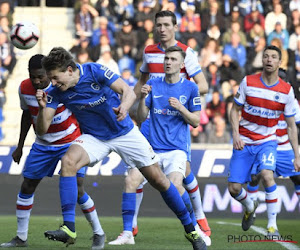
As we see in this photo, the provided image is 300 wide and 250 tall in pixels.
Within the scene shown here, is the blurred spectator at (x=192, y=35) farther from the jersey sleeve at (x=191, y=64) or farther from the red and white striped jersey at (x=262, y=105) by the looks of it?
the jersey sleeve at (x=191, y=64)

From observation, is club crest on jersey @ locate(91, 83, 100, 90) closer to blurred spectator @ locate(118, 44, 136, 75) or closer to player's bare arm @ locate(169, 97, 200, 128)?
player's bare arm @ locate(169, 97, 200, 128)

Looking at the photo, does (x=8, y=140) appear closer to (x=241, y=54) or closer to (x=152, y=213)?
(x=152, y=213)

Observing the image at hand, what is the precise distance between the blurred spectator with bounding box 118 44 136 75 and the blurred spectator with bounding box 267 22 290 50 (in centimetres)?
281

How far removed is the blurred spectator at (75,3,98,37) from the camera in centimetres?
1508

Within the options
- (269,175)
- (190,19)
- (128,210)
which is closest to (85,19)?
(190,19)

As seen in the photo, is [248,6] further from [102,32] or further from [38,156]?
[38,156]

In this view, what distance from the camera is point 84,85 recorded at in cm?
647

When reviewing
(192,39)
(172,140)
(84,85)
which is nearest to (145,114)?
(172,140)

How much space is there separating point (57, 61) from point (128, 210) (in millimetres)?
2146

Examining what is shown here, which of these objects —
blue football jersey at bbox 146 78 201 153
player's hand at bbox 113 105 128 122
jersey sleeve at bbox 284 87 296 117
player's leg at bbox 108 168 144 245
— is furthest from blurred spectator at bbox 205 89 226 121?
player's hand at bbox 113 105 128 122

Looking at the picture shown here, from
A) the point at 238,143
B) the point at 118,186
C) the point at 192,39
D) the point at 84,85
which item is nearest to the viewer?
the point at 84,85

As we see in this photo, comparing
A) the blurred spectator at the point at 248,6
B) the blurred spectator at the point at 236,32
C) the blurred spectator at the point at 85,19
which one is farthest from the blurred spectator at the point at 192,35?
the blurred spectator at the point at 85,19

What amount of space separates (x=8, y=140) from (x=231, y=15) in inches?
214

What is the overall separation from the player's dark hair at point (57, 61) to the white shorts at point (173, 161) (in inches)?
76.2
